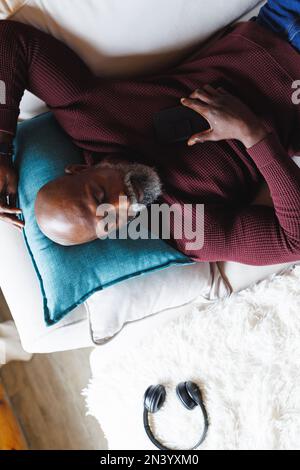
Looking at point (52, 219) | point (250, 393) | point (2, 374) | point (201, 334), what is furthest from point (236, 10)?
point (2, 374)

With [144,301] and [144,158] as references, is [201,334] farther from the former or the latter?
[144,158]

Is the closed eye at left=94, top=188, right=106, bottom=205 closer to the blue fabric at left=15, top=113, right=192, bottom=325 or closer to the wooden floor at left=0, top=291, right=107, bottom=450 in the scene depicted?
the blue fabric at left=15, top=113, right=192, bottom=325

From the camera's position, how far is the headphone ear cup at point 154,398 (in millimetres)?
1225

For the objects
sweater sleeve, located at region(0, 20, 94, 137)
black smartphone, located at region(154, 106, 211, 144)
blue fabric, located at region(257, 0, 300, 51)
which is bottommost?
black smartphone, located at region(154, 106, 211, 144)

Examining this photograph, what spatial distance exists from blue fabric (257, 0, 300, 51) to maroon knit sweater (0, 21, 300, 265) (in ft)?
0.08

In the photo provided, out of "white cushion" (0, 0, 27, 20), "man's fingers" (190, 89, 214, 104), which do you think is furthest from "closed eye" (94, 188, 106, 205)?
"white cushion" (0, 0, 27, 20)

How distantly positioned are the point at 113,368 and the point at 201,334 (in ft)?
0.94

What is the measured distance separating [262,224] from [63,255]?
0.49 metres

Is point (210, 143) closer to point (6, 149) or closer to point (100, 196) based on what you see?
point (100, 196)

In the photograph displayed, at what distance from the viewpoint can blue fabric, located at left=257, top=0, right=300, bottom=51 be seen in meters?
1.08

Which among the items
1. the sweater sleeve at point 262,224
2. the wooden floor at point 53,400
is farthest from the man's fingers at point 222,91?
the wooden floor at point 53,400

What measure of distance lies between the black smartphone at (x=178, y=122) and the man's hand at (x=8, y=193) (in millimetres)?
372

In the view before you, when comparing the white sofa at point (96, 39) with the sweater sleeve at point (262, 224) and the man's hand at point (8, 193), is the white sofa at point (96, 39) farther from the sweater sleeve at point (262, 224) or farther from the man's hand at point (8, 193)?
the sweater sleeve at point (262, 224)

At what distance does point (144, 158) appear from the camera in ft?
3.65
